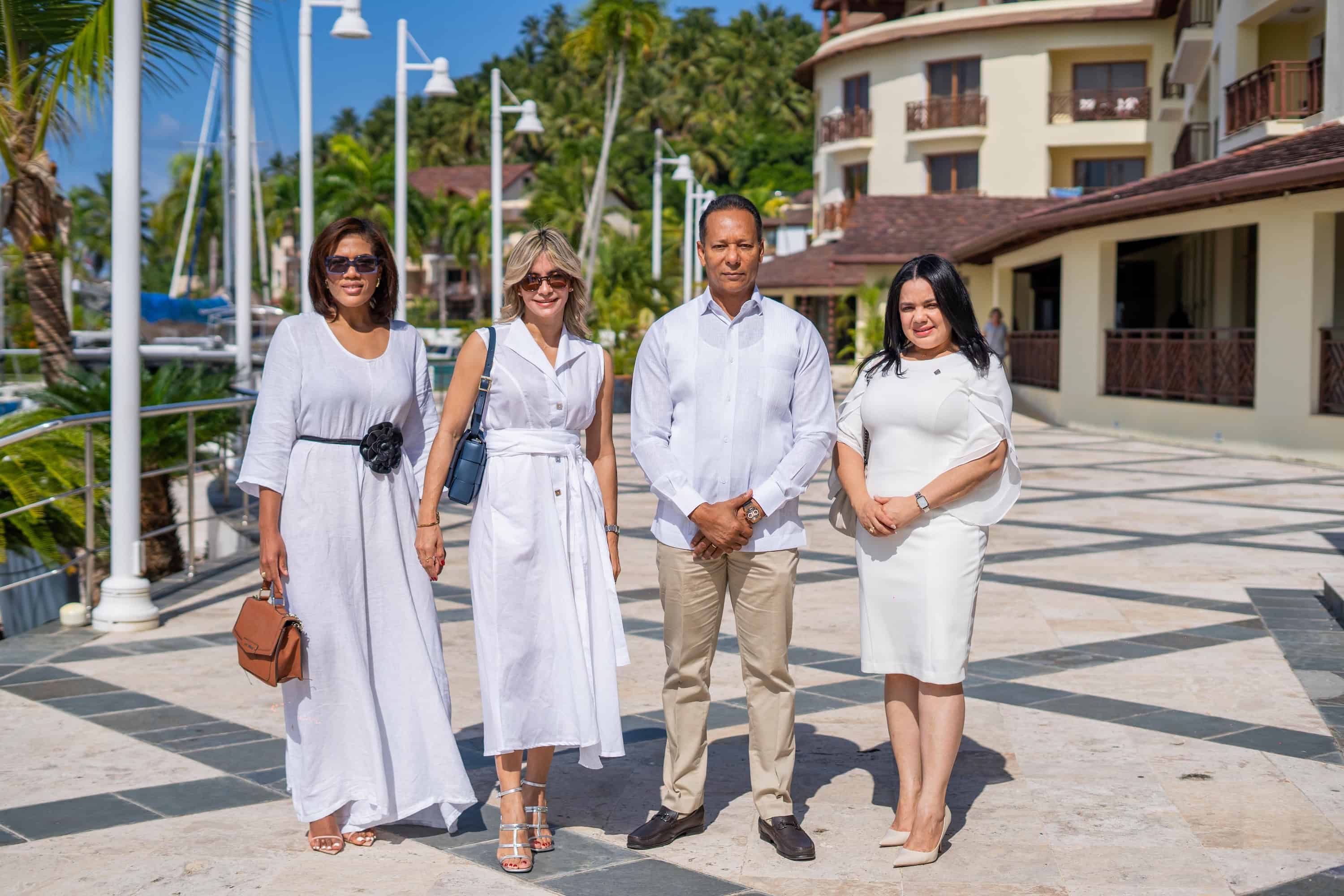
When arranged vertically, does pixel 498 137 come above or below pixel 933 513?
above

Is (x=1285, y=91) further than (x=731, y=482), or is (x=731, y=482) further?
(x=1285, y=91)

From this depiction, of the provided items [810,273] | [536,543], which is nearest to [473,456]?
[536,543]

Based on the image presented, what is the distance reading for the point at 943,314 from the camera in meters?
4.36

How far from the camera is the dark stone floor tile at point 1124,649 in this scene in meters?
7.13

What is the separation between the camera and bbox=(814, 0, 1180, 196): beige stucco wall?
138 feet

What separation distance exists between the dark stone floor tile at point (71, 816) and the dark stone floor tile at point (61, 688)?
1567mm

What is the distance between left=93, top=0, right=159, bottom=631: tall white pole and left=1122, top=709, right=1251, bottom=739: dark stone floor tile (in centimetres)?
506

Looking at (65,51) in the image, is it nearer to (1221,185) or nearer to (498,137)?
(1221,185)

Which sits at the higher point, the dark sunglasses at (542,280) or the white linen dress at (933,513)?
the dark sunglasses at (542,280)

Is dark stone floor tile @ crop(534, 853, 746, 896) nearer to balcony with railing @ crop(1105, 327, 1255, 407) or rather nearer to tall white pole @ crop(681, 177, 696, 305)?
balcony with railing @ crop(1105, 327, 1255, 407)

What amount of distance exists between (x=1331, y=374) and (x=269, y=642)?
16264mm

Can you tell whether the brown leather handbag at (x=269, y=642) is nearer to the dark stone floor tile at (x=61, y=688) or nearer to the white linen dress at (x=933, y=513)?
the white linen dress at (x=933, y=513)

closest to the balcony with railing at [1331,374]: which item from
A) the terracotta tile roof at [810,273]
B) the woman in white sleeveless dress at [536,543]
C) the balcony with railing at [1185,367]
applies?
the balcony with railing at [1185,367]

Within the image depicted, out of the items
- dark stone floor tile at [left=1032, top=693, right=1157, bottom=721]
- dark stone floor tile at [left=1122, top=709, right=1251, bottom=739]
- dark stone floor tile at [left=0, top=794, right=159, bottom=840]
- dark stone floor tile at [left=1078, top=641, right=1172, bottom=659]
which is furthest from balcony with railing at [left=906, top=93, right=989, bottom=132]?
dark stone floor tile at [left=0, top=794, right=159, bottom=840]
